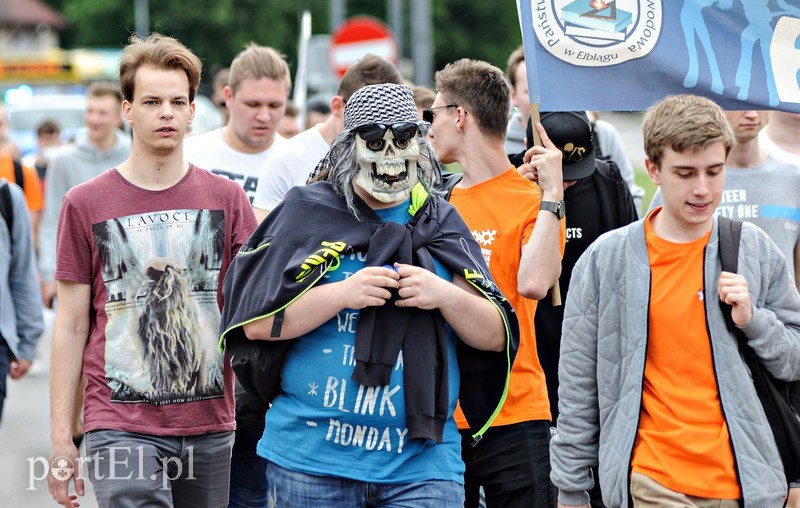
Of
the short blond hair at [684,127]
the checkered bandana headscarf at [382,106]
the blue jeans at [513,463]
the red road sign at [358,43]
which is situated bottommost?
the blue jeans at [513,463]

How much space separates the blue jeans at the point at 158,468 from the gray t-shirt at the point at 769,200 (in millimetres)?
2648

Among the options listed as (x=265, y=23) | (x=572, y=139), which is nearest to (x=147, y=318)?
(x=572, y=139)

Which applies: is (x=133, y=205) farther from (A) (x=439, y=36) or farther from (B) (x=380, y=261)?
(A) (x=439, y=36)

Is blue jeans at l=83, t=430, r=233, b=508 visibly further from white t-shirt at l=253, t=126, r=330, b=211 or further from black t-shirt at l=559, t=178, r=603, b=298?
black t-shirt at l=559, t=178, r=603, b=298

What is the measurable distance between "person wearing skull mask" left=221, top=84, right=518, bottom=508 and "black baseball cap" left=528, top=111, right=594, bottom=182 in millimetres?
1339

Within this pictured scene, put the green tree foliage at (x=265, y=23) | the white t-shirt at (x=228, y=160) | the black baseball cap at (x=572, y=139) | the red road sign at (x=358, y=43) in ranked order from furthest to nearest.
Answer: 1. the green tree foliage at (x=265, y=23)
2. the red road sign at (x=358, y=43)
3. the white t-shirt at (x=228, y=160)
4. the black baseball cap at (x=572, y=139)

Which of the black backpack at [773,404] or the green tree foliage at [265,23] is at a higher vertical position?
the green tree foliage at [265,23]

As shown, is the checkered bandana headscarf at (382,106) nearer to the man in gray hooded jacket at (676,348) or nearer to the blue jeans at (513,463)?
the man in gray hooded jacket at (676,348)

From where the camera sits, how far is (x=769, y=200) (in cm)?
625

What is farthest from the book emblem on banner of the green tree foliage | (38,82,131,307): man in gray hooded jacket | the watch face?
the green tree foliage

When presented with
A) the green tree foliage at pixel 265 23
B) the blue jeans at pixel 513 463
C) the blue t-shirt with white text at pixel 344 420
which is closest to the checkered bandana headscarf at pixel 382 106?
the blue t-shirt with white text at pixel 344 420

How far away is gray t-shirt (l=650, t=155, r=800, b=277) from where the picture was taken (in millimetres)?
6195

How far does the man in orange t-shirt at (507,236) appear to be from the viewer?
513 cm

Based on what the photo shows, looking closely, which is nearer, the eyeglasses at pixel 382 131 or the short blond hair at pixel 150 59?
the eyeglasses at pixel 382 131
